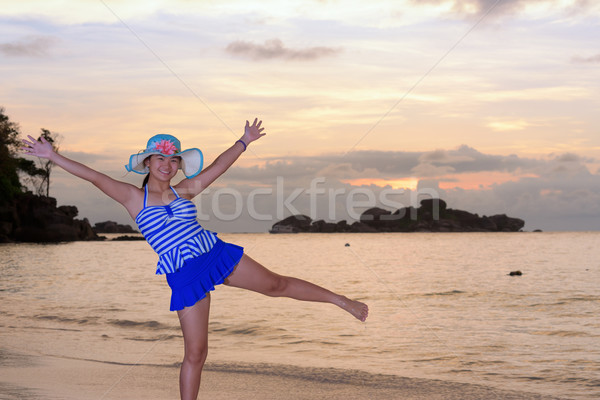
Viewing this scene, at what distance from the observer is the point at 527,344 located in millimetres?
10805

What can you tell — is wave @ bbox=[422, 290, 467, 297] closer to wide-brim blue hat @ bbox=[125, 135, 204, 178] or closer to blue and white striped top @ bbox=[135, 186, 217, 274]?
wide-brim blue hat @ bbox=[125, 135, 204, 178]

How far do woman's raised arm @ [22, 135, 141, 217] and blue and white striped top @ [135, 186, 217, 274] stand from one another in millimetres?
97

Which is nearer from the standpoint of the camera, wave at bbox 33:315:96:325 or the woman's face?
the woman's face

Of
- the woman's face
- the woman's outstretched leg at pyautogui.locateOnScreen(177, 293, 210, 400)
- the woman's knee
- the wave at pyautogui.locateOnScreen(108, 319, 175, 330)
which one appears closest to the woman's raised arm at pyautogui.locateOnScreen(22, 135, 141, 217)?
the woman's face

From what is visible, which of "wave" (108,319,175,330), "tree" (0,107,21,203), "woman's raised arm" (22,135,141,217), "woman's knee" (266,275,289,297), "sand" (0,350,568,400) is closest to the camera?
"woman's raised arm" (22,135,141,217)

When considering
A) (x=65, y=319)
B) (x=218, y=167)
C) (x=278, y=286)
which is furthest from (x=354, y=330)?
(x=218, y=167)

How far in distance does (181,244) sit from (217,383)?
3095 millimetres

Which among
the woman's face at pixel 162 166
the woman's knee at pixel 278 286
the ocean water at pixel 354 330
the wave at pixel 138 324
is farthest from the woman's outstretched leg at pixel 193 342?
the wave at pixel 138 324

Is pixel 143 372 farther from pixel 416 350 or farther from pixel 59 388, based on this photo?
pixel 416 350

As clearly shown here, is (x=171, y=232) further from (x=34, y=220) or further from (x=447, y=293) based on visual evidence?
(x=34, y=220)

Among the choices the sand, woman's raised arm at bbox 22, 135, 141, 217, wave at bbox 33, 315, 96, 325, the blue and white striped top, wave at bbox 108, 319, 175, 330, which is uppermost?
woman's raised arm at bbox 22, 135, 141, 217

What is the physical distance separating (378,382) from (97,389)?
310 centimetres

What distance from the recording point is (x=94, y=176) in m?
4.10

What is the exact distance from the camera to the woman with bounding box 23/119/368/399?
4.14 m
